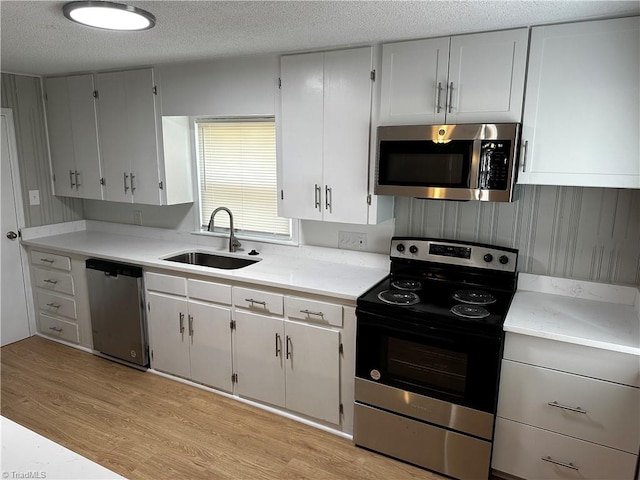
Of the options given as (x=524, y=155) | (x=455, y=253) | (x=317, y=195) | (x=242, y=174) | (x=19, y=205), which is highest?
(x=524, y=155)

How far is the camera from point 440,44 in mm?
2297

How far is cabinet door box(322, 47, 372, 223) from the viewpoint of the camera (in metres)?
2.53

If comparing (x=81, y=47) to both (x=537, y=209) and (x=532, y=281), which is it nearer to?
(x=537, y=209)

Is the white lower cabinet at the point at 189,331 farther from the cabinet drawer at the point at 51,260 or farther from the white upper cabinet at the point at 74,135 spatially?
the white upper cabinet at the point at 74,135

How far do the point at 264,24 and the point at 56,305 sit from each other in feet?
9.86

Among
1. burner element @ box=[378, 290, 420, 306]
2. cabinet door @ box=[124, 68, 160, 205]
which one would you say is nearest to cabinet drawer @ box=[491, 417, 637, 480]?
burner element @ box=[378, 290, 420, 306]

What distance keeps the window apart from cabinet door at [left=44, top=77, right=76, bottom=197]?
1170mm

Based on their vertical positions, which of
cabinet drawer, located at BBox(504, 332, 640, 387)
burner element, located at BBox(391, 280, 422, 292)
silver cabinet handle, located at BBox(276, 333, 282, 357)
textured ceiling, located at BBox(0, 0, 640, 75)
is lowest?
silver cabinet handle, located at BBox(276, 333, 282, 357)

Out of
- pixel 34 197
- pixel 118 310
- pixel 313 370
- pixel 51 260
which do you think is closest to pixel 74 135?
pixel 34 197

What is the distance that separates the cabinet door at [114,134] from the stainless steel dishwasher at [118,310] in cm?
62

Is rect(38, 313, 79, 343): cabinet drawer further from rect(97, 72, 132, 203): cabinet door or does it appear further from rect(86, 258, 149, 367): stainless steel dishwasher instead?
rect(97, 72, 132, 203): cabinet door

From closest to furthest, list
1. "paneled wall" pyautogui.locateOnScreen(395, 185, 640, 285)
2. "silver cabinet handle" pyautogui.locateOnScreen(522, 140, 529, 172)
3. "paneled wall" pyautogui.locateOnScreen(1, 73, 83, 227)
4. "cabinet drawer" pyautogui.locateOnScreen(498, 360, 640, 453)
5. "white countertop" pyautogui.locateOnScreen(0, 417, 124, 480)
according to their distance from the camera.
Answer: "white countertop" pyautogui.locateOnScreen(0, 417, 124, 480) → "cabinet drawer" pyautogui.locateOnScreen(498, 360, 640, 453) → "silver cabinet handle" pyautogui.locateOnScreen(522, 140, 529, 172) → "paneled wall" pyautogui.locateOnScreen(395, 185, 640, 285) → "paneled wall" pyautogui.locateOnScreen(1, 73, 83, 227)

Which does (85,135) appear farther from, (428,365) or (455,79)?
(428,365)

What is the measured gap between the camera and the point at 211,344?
3006 mm
